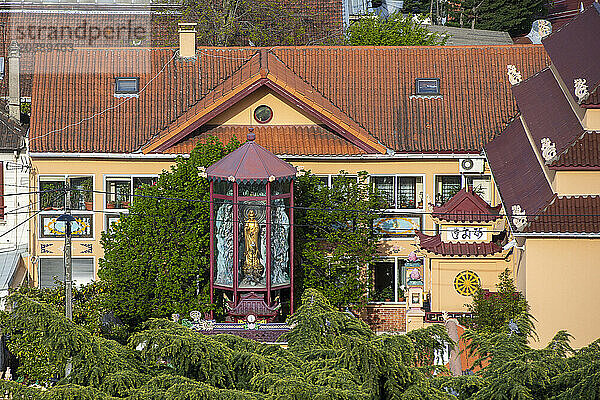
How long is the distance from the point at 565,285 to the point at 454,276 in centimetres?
389

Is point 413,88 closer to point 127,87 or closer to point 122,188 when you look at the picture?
point 127,87

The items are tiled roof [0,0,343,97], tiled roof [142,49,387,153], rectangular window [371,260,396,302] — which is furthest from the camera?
tiled roof [0,0,343,97]

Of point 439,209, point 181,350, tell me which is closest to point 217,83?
point 439,209

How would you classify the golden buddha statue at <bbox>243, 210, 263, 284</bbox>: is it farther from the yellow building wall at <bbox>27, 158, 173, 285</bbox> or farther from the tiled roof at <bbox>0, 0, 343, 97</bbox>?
the tiled roof at <bbox>0, 0, 343, 97</bbox>

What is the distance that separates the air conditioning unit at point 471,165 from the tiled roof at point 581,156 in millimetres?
7162

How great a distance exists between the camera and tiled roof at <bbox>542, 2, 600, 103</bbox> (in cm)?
3209

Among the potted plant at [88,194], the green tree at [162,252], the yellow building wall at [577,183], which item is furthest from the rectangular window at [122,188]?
the yellow building wall at [577,183]

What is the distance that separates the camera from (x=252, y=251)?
32750 mm

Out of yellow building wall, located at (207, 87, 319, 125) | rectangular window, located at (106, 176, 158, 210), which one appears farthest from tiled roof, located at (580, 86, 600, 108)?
rectangular window, located at (106, 176, 158, 210)

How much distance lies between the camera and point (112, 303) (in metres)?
32.7

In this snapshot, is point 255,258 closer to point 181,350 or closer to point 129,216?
point 129,216

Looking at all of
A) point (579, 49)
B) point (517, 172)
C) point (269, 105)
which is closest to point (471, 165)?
point (517, 172)

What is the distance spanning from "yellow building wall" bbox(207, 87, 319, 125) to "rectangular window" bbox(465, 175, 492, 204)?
5.07 meters

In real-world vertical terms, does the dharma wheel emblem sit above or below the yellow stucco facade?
below
